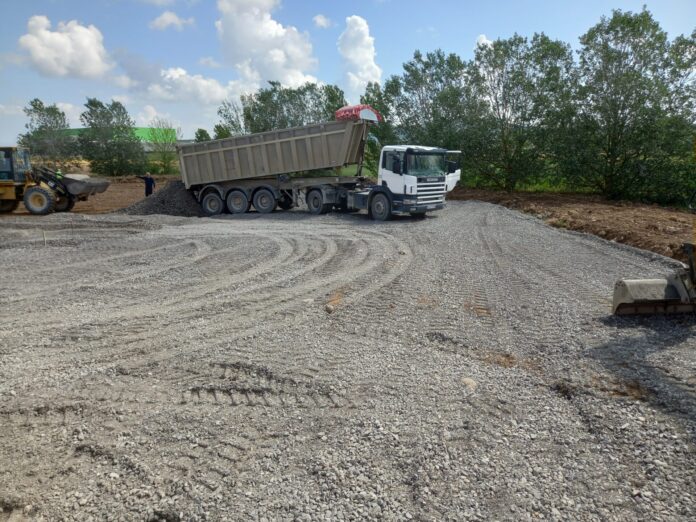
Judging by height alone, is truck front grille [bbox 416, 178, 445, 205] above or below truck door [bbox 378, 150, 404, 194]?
below

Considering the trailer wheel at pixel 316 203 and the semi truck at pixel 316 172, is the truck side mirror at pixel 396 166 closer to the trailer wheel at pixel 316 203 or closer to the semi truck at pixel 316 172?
the semi truck at pixel 316 172

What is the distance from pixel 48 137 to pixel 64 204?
30887 mm

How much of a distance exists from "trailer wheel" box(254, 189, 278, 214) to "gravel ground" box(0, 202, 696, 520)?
9.90 meters

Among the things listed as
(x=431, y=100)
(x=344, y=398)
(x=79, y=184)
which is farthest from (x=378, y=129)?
(x=344, y=398)

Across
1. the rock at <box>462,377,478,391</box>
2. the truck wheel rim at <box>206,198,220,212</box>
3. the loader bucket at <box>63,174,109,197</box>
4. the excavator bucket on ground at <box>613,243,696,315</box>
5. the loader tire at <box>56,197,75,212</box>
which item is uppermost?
the loader bucket at <box>63,174,109,197</box>

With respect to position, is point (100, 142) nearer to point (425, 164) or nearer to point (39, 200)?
point (39, 200)

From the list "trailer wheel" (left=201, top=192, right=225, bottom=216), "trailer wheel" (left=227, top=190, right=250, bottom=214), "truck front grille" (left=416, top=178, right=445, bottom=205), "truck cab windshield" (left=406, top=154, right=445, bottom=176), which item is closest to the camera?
"truck cab windshield" (left=406, top=154, right=445, bottom=176)

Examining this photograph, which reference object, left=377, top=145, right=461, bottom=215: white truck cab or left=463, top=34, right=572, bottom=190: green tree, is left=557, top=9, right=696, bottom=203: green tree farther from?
left=377, top=145, right=461, bottom=215: white truck cab

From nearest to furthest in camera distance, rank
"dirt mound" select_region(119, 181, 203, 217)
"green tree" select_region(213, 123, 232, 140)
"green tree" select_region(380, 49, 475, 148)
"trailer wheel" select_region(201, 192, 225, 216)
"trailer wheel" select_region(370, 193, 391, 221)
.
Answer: "trailer wheel" select_region(370, 193, 391, 221)
"trailer wheel" select_region(201, 192, 225, 216)
"dirt mound" select_region(119, 181, 203, 217)
"green tree" select_region(380, 49, 475, 148)
"green tree" select_region(213, 123, 232, 140)

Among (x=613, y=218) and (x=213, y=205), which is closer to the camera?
(x=613, y=218)

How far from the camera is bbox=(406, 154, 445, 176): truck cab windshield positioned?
1386cm

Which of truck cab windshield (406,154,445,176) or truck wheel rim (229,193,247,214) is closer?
truck cab windshield (406,154,445,176)

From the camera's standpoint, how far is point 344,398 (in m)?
3.87

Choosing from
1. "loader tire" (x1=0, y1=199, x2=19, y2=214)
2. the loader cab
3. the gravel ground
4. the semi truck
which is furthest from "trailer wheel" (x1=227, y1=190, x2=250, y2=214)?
the gravel ground
